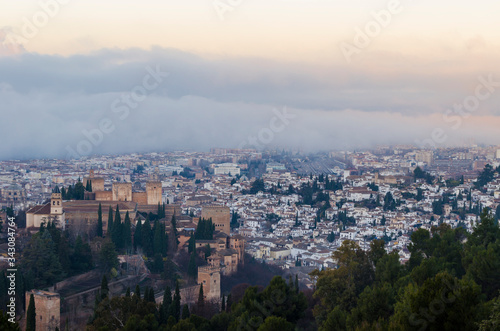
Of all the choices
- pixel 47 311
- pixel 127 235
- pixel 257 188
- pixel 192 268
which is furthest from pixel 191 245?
pixel 257 188

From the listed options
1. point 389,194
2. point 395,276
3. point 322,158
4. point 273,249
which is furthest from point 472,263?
point 322,158

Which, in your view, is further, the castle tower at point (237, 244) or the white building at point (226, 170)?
the white building at point (226, 170)

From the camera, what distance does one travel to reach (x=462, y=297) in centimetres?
739

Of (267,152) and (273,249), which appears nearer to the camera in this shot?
(273,249)

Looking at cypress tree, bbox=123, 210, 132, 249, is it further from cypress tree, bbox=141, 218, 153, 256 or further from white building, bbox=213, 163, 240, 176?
white building, bbox=213, 163, 240, 176

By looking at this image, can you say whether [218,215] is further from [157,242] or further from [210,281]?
[210,281]

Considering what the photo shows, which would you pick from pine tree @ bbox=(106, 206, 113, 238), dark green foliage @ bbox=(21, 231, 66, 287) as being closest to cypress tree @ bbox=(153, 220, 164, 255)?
pine tree @ bbox=(106, 206, 113, 238)

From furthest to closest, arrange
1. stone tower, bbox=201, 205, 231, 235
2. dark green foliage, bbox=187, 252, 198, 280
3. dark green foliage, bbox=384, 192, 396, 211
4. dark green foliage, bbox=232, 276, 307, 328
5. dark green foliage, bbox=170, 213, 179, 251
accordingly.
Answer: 1. dark green foliage, bbox=384, 192, 396, 211
2. stone tower, bbox=201, 205, 231, 235
3. dark green foliage, bbox=170, 213, 179, 251
4. dark green foliage, bbox=187, 252, 198, 280
5. dark green foliage, bbox=232, 276, 307, 328

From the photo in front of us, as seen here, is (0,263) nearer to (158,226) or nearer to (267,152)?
(158,226)

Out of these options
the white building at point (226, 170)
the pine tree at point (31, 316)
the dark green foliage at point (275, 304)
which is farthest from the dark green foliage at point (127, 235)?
the white building at point (226, 170)

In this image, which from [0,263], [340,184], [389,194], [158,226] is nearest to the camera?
[0,263]

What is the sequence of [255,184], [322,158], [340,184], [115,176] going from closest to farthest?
[340,184] → [255,184] → [115,176] → [322,158]

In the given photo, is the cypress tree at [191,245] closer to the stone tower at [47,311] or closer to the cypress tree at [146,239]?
the cypress tree at [146,239]

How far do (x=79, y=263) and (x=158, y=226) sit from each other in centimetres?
345
